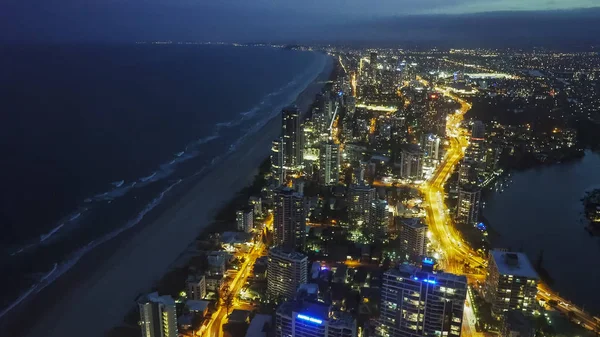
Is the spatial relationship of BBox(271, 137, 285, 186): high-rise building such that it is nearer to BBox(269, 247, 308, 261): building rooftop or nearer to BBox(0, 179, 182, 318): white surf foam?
BBox(0, 179, 182, 318): white surf foam

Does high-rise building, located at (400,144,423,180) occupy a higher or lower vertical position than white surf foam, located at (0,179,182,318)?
higher

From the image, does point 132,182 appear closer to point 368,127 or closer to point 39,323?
point 39,323

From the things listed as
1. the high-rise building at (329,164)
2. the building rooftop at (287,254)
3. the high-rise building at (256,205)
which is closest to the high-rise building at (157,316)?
the building rooftop at (287,254)

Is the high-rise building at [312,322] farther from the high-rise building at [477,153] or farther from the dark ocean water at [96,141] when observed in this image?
the high-rise building at [477,153]

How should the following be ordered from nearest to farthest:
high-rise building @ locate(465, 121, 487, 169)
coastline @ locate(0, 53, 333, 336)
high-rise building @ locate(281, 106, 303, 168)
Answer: coastline @ locate(0, 53, 333, 336) → high-rise building @ locate(465, 121, 487, 169) → high-rise building @ locate(281, 106, 303, 168)

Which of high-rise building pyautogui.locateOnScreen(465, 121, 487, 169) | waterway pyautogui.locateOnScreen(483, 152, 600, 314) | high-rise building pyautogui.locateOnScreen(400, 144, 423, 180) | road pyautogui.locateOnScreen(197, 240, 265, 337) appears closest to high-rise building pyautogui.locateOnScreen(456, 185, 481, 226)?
waterway pyautogui.locateOnScreen(483, 152, 600, 314)

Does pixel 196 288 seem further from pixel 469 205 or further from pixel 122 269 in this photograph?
pixel 469 205

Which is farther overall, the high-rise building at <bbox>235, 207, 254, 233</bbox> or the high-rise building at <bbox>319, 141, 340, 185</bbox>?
the high-rise building at <bbox>319, 141, 340, 185</bbox>
